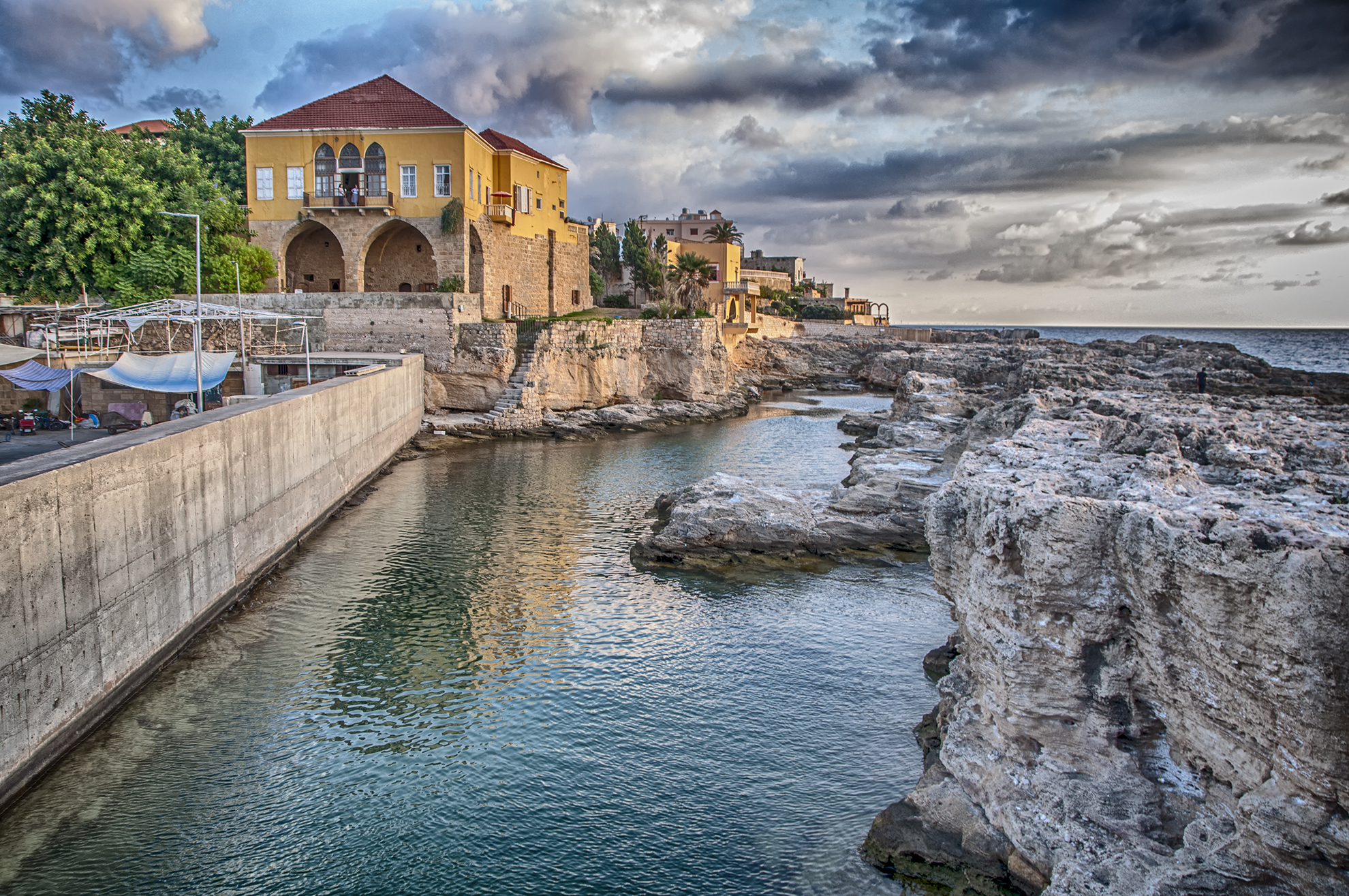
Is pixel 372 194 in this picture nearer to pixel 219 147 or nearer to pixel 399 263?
pixel 399 263

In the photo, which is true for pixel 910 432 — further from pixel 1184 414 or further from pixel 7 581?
pixel 7 581

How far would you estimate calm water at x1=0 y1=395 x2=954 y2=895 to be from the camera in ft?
29.2

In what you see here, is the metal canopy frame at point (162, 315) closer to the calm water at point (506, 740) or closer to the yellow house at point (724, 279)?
the calm water at point (506, 740)

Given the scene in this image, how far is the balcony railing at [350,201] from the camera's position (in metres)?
42.3

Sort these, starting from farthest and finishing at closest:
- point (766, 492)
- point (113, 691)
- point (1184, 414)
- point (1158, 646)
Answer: point (766, 492) → point (1184, 414) → point (113, 691) → point (1158, 646)

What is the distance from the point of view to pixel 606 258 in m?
79.9

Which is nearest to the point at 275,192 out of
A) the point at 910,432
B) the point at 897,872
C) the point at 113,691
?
the point at 910,432

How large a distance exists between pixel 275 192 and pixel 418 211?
7.23 m

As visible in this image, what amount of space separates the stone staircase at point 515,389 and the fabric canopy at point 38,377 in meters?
17.7

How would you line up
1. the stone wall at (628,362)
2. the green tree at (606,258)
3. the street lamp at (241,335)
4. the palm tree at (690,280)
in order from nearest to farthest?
1. the street lamp at (241,335)
2. the stone wall at (628,362)
3. the palm tree at (690,280)
4. the green tree at (606,258)

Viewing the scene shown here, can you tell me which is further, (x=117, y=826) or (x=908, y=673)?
(x=908, y=673)

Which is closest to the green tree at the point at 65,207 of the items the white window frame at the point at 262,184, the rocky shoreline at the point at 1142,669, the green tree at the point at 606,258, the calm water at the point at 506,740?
the white window frame at the point at 262,184

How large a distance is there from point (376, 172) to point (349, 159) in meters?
1.48

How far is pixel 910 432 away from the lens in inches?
1147
